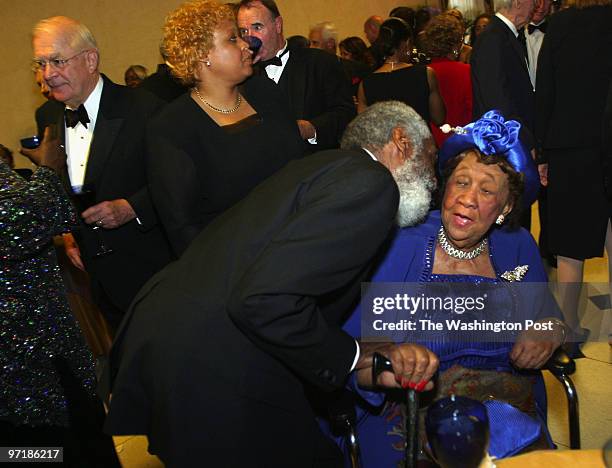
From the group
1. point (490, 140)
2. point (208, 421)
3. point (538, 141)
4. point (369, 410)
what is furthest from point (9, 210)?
point (538, 141)

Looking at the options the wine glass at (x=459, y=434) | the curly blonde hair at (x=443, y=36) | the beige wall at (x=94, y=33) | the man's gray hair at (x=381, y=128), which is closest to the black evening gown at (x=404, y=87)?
the curly blonde hair at (x=443, y=36)

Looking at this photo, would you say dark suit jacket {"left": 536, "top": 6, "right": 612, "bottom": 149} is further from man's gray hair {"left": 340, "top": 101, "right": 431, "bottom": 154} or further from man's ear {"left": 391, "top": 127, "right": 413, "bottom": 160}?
man's ear {"left": 391, "top": 127, "right": 413, "bottom": 160}

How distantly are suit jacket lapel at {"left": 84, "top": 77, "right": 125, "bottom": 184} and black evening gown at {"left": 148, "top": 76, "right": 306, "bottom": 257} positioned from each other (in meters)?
0.35

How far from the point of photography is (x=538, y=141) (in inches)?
144

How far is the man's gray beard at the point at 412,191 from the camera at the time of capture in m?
1.88

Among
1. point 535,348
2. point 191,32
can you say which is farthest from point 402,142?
point 191,32

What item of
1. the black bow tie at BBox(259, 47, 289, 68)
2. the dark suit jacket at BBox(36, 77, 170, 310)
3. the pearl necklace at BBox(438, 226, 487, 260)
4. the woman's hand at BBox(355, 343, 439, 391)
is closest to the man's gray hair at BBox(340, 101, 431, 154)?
the pearl necklace at BBox(438, 226, 487, 260)

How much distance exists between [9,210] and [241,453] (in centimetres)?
98

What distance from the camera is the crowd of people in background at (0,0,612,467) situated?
147 cm

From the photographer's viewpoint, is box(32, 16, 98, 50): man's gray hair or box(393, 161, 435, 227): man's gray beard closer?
box(393, 161, 435, 227): man's gray beard

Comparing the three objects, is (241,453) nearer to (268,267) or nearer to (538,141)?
(268,267)

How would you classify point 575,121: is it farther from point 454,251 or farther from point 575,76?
point 454,251

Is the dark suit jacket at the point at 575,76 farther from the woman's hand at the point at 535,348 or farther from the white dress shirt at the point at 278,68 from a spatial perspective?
the woman's hand at the point at 535,348

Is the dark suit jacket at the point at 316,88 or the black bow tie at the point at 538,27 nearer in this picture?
the dark suit jacket at the point at 316,88
